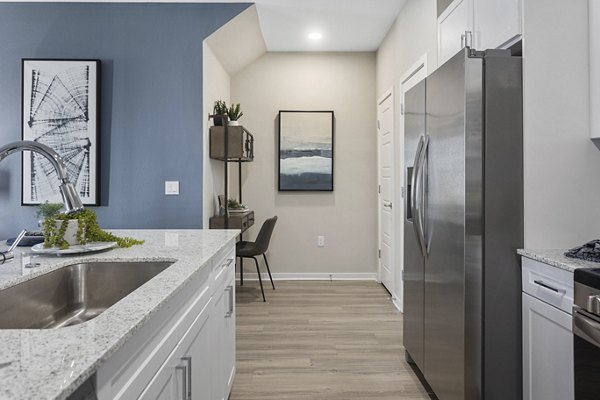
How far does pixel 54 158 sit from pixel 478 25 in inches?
82.0

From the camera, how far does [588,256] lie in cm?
150

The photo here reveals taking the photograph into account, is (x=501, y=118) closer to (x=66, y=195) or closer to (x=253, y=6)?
(x=66, y=195)

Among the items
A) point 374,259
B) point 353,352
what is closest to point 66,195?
point 353,352

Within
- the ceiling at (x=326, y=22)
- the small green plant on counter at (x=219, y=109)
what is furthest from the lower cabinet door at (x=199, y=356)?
the ceiling at (x=326, y=22)

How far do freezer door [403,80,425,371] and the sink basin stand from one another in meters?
1.43

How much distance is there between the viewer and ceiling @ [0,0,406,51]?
364cm

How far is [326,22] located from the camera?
13.2 feet

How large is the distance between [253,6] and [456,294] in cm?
299

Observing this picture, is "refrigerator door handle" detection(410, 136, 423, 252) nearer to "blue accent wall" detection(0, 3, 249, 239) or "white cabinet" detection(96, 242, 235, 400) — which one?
"white cabinet" detection(96, 242, 235, 400)

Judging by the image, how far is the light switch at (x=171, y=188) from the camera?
3576 mm

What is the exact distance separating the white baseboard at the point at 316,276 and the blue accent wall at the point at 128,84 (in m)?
1.68

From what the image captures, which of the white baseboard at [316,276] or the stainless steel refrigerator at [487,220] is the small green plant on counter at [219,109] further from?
the stainless steel refrigerator at [487,220]

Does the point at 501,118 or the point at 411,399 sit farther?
the point at 411,399

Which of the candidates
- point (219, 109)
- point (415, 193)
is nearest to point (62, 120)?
point (219, 109)
